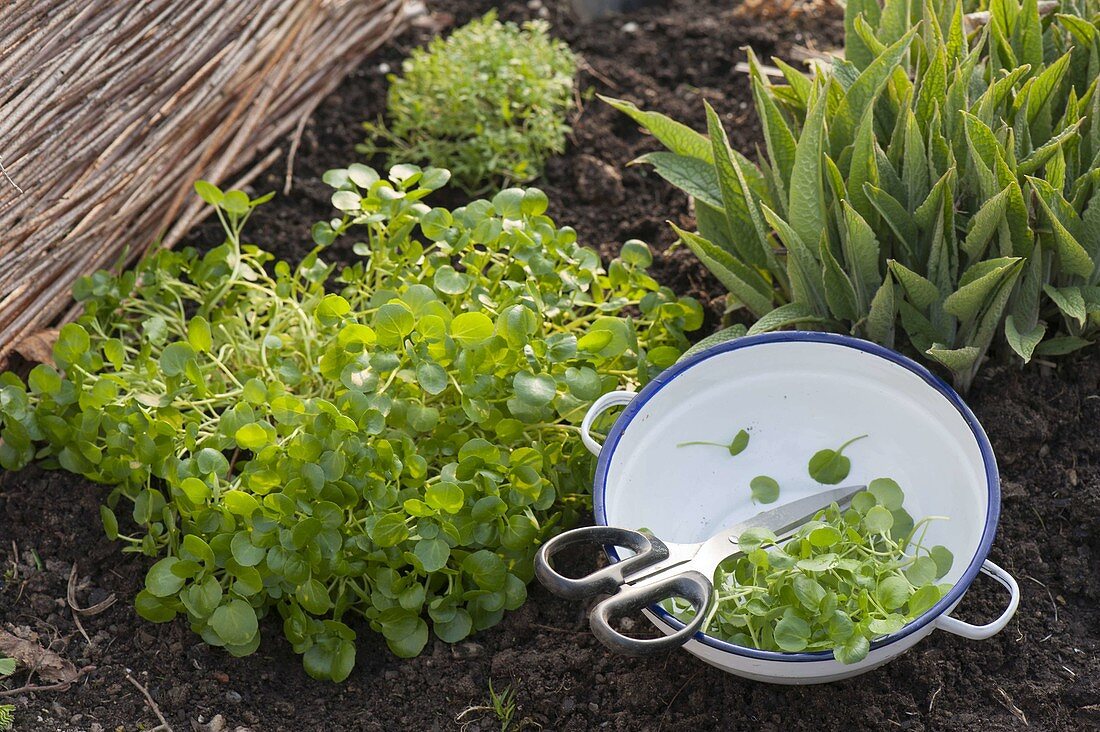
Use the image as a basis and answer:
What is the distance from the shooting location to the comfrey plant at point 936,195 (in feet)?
6.22

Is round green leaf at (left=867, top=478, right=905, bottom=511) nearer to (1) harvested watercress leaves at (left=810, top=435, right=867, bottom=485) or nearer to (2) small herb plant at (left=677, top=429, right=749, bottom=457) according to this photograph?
(1) harvested watercress leaves at (left=810, top=435, right=867, bottom=485)

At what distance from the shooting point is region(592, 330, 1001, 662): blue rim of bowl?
5.05 ft

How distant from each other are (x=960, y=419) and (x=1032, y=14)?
2.83 feet

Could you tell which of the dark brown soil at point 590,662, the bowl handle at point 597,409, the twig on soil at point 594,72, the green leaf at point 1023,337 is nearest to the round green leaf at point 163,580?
the dark brown soil at point 590,662

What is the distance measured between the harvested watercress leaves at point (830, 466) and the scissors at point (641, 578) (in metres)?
0.29

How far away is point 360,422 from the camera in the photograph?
1841 millimetres

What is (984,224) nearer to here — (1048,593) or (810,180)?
(810,180)

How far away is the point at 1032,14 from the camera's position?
2.12m

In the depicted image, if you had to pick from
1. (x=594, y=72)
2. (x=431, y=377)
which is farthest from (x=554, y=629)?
(x=594, y=72)

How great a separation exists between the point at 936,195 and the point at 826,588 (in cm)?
74

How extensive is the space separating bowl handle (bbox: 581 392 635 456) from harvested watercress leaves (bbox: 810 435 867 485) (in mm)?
360

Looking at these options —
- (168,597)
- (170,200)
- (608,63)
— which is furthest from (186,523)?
(608,63)

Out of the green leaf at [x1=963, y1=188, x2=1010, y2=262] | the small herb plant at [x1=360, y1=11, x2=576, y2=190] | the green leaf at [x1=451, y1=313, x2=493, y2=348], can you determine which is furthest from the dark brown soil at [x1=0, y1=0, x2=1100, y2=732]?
the small herb plant at [x1=360, y1=11, x2=576, y2=190]

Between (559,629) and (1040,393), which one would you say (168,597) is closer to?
(559,629)
